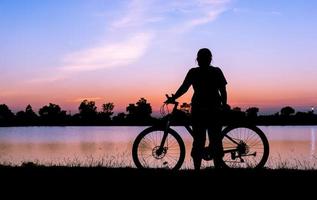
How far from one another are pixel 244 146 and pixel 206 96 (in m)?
1.40

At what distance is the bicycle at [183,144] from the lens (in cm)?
921

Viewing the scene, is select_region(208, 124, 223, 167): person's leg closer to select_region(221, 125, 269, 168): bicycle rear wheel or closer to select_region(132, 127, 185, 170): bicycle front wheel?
select_region(221, 125, 269, 168): bicycle rear wheel

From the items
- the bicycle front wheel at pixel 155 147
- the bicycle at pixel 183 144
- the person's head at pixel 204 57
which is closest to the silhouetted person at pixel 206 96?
the person's head at pixel 204 57

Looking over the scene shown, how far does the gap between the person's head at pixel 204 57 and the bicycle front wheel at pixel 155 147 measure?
1.45m

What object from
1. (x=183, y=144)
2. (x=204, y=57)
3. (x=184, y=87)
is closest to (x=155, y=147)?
(x=183, y=144)

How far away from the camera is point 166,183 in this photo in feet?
24.1

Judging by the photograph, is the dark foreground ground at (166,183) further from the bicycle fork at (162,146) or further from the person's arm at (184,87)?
the person's arm at (184,87)

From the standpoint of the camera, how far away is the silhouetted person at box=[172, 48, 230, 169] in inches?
342

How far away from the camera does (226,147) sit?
923 cm

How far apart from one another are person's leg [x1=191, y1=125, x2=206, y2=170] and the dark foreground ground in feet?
0.94

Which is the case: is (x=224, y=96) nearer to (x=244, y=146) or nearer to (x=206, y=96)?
(x=206, y=96)

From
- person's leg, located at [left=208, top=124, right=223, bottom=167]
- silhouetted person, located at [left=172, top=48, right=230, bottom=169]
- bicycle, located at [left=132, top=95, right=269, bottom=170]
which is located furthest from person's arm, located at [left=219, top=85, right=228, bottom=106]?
bicycle, located at [left=132, top=95, right=269, bottom=170]

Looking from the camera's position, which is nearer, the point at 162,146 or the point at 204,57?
the point at 204,57

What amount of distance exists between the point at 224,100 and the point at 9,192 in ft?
13.3
